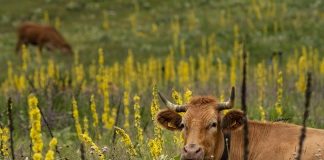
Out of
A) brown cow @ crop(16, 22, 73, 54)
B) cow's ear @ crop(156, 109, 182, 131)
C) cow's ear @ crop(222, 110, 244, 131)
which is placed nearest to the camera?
cow's ear @ crop(222, 110, 244, 131)

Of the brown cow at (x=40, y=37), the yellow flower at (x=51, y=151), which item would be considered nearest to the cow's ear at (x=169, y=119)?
the yellow flower at (x=51, y=151)

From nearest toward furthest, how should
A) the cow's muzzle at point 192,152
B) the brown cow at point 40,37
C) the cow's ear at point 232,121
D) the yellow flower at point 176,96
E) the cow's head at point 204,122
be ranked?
1. the cow's muzzle at point 192,152
2. the cow's head at point 204,122
3. the cow's ear at point 232,121
4. the yellow flower at point 176,96
5. the brown cow at point 40,37

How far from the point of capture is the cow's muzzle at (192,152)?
669 cm

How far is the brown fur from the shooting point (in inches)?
281

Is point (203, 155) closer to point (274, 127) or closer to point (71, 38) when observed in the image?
point (274, 127)

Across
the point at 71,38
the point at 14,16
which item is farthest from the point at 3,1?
the point at 71,38

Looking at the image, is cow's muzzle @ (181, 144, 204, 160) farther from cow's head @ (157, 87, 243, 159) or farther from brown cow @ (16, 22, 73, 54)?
brown cow @ (16, 22, 73, 54)

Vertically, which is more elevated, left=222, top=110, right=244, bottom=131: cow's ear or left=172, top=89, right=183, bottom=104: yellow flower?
left=172, top=89, right=183, bottom=104: yellow flower

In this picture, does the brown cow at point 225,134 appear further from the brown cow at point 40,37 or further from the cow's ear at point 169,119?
the brown cow at point 40,37

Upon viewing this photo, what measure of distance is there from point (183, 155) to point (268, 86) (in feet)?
31.0

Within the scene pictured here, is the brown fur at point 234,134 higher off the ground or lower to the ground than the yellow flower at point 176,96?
lower

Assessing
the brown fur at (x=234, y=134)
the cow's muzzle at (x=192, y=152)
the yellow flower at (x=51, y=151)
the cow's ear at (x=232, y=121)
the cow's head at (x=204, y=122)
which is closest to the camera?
the yellow flower at (x=51, y=151)

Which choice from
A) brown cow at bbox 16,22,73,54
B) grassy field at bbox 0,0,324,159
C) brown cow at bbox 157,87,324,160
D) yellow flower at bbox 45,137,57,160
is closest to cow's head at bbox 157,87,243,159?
brown cow at bbox 157,87,324,160

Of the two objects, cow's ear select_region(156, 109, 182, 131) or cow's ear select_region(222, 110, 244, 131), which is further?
cow's ear select_region(156, 109, 182, 131)
